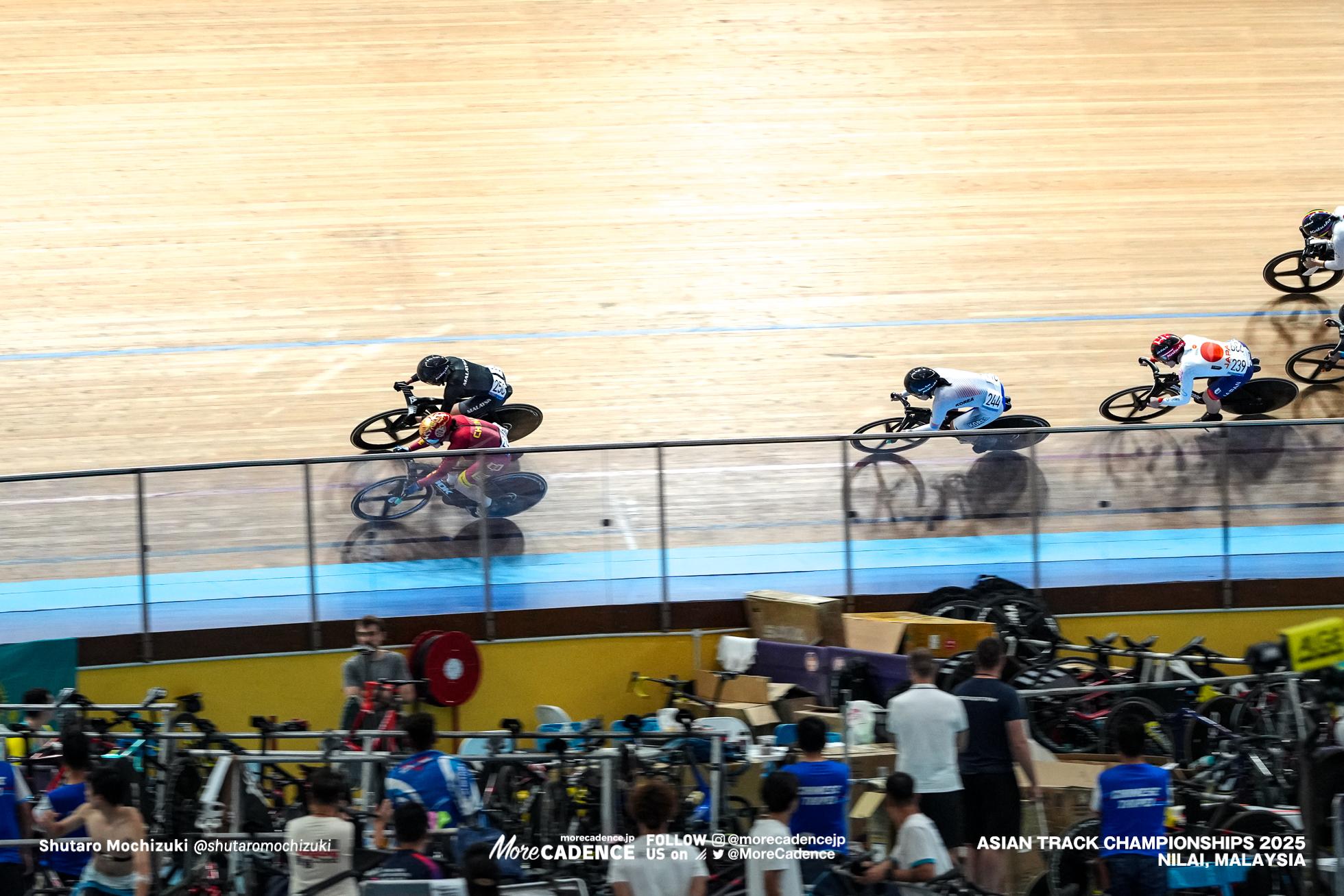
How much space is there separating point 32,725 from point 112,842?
1886 millimetres

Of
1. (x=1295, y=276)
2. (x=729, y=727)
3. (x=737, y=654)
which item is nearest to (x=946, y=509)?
(x=737, y=654)

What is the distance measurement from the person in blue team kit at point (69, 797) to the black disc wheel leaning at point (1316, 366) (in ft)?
37.8

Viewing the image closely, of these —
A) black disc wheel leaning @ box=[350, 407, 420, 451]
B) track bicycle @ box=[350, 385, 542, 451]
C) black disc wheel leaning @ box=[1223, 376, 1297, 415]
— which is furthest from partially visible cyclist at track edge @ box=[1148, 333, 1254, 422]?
black disc wheel leaning @ box=[350, 407, 420, 451]

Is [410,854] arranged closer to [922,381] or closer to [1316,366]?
[922,381]

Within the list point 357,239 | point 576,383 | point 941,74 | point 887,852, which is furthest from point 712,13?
point 887,852

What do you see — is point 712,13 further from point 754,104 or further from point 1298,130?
point 1298,130

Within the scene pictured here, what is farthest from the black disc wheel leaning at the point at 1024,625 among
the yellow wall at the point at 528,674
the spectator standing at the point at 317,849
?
the spectator standing at the point at 317,849

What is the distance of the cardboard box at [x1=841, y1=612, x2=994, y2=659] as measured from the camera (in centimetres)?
819

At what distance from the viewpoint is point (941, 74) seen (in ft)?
60.0

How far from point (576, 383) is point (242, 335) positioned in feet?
11.5

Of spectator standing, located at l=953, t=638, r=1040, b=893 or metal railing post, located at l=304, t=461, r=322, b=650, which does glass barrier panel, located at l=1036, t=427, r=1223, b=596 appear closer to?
spectator standing, located at l=953, t=638, r=1040, b=893

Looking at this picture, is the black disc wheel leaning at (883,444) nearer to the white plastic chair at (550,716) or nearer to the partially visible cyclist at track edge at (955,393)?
the partially visible cyclist at track edge at (955,393)

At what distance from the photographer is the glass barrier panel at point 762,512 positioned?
28.9 feet

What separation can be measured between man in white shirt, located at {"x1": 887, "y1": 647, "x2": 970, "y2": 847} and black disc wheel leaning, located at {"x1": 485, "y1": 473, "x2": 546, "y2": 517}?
11.1ft
